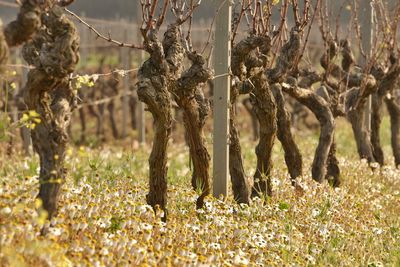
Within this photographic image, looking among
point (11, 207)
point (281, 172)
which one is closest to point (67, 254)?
point (11, 207)

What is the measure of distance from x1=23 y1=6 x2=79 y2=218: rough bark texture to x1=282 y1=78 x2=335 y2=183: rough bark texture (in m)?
4.99

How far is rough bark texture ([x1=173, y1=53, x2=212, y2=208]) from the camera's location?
22.0ft

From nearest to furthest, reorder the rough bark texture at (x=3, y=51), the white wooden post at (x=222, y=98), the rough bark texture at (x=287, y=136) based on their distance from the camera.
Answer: the rough bark texture at (x=3, y=51) < the white wooden post at (x=222, y=98) < the rough bark texture at (x=287, y=136)

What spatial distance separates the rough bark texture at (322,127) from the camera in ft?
31.8

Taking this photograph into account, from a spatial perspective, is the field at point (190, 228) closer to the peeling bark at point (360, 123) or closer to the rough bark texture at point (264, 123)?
the rough bark texture at point (264, 123)

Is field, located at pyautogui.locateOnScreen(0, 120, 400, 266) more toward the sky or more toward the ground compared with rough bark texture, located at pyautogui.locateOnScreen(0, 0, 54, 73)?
more toward the ground

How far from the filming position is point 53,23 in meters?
5.10

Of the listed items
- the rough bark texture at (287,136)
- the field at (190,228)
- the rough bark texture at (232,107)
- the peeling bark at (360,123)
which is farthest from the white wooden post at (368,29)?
the rough bark texture at (232,107)

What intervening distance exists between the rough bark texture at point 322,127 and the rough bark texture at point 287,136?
1.01 ft

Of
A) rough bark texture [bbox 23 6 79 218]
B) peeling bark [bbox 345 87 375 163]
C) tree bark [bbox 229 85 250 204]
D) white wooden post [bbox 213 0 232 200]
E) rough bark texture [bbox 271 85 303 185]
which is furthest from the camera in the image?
peeling bark [bbox 345 87 375 163]

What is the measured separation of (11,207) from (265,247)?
2299mm

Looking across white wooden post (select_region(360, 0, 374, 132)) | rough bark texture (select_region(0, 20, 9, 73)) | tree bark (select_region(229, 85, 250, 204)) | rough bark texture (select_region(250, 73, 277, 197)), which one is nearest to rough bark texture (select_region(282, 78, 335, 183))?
rough bark texture (select_region(250, 73, 277, 197))

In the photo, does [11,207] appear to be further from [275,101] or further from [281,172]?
[281,172]

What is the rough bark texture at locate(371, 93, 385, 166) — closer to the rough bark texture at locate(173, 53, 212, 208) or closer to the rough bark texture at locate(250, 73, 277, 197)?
the rough bark texture at locate(250, 73, 277, 197)
